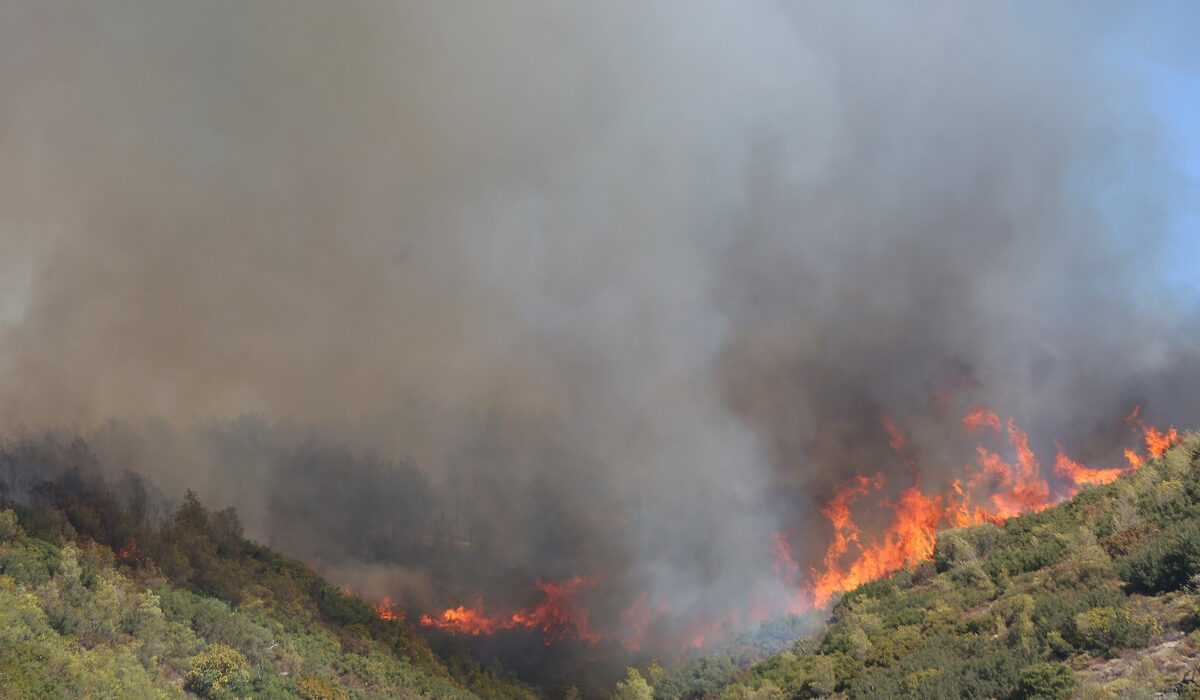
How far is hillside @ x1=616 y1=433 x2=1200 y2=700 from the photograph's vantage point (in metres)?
26.3

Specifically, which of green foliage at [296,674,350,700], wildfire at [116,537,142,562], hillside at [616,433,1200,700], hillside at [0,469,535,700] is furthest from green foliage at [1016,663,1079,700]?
wildfire at [116,537,142,562]

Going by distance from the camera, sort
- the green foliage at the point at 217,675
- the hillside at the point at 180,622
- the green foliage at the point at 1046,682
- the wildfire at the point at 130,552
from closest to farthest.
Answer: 1. the green foliage at the point at 1046,682
2. the hillside at the point at 180,622
3. the green foliage at the point at 217,675
4. the wildfire at the point at 130,552

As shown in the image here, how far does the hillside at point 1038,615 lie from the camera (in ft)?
86.3

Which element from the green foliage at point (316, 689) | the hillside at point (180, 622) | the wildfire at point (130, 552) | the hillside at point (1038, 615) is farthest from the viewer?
the wildfire at point (130, 552)

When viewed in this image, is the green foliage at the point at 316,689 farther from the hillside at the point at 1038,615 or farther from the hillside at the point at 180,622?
the hillside at the point at 1038,615

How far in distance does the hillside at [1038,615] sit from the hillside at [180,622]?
3702cm

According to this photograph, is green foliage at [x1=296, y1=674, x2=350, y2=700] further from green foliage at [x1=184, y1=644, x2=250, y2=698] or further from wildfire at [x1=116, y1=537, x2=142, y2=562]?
wildfire at [x1=116, y1=537, x2=142, y2=562]

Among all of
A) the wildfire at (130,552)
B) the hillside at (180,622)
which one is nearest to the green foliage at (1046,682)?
Answer: the hillside at (180,622)

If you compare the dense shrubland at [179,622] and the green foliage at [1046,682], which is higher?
the dense shrubland at [179,622]

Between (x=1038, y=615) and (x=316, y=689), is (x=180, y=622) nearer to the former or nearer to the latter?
(x=316, y=689)

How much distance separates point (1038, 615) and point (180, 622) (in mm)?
63550

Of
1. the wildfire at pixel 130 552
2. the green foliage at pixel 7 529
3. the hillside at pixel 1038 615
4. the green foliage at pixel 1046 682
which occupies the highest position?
the wildfire at pixel 130 552

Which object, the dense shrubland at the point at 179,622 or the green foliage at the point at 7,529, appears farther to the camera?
the green foliage at the point at 7,529

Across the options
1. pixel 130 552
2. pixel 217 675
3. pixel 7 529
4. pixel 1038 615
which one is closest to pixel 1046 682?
pixel 1038 615
